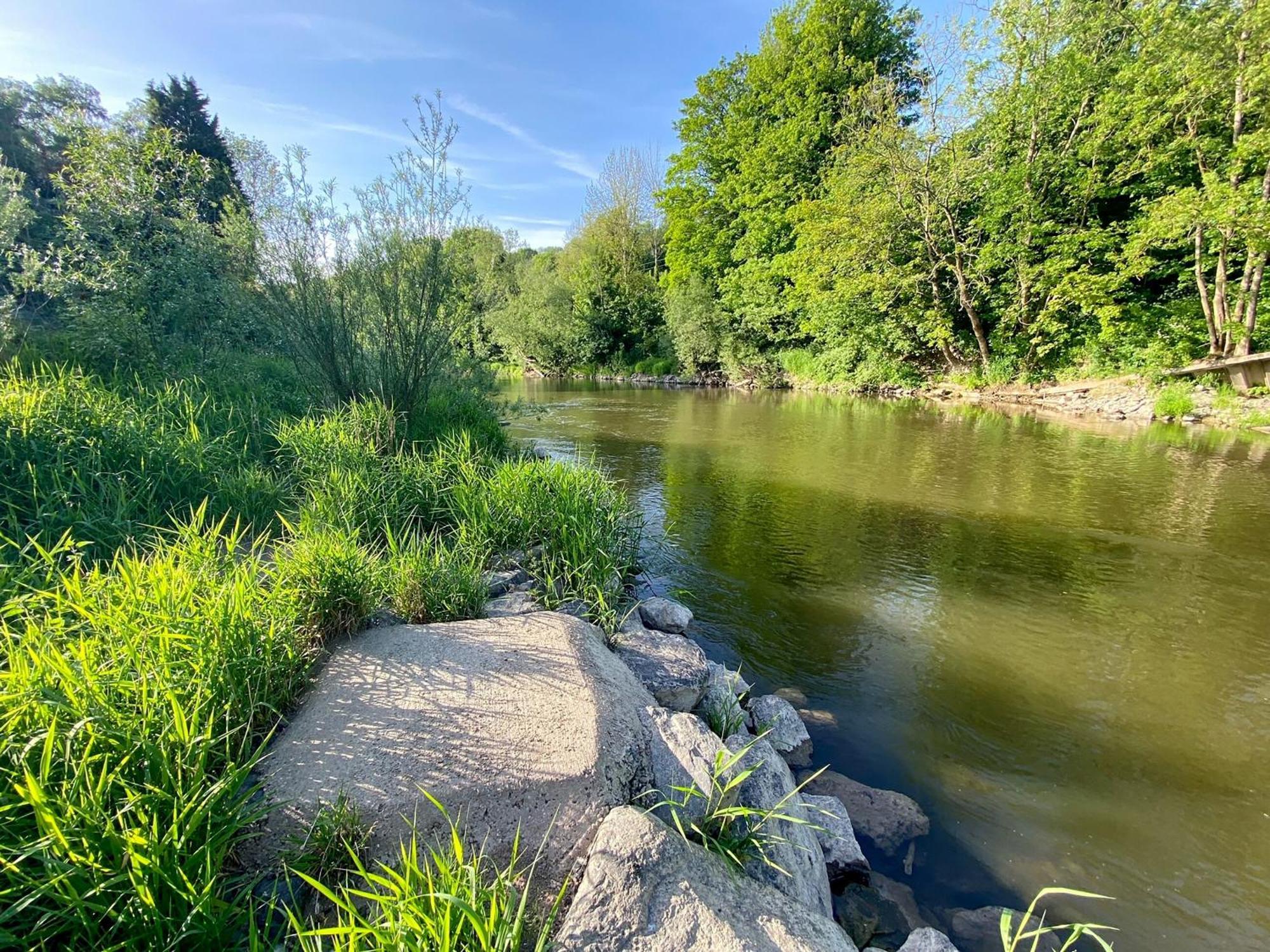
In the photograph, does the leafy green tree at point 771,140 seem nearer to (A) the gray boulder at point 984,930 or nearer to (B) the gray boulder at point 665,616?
(B) the gray boulder at point 665,616

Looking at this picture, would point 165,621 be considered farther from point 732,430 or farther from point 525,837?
point 732,430

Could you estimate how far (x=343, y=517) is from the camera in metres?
4.13

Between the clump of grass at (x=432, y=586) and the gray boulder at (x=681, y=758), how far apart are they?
135 cm

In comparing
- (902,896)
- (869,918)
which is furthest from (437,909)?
(902,896)

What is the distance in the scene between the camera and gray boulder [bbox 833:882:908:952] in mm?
2279

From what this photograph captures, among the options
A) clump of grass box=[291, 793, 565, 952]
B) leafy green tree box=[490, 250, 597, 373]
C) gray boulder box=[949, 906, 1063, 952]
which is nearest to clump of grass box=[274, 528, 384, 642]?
clump of grass box=[291, 793, 565, 952]

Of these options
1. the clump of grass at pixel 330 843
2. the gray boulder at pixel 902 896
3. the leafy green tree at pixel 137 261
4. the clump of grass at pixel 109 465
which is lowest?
the gray boulder at pixel 902 896

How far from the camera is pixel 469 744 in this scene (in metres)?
2.14

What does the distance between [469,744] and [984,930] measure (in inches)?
90.9

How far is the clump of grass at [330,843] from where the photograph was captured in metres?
1.72

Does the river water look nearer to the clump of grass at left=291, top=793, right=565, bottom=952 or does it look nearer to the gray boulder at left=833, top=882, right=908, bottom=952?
the gray boulder at left=833, top=882, right=908, bottom=952

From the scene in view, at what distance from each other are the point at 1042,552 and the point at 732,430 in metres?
8.96

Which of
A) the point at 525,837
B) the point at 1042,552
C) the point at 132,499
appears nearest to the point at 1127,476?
the point at 1042,552

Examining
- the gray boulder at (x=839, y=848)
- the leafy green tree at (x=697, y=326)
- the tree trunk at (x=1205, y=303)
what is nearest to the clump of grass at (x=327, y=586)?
the gray boulder at (x=839, y=848)
